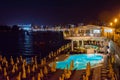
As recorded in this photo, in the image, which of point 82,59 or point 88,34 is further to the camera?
point 88,34

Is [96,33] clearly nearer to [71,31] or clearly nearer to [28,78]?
[71,31]

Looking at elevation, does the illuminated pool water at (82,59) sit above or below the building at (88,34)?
below

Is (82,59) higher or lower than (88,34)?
lower

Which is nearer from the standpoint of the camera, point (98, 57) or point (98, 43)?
point (98, 57)

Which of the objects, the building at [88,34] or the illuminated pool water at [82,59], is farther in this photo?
the building at [88,34]

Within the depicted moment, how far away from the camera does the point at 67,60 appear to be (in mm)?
35594

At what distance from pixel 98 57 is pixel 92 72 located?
37.7 ft

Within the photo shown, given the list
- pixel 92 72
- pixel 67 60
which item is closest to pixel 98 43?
pixel 67 60

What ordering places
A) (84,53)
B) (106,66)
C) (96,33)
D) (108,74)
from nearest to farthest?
(108,74) → (106,66) → (84,53) → (96,33)

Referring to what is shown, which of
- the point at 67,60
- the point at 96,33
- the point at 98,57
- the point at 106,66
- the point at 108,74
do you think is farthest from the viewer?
the point at 96,33

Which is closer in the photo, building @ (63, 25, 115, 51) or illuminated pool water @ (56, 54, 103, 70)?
illuminated pool water @ (56, 54, 103, 70)

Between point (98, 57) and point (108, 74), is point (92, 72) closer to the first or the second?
point (108, 74)

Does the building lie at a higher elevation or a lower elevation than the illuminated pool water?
higher

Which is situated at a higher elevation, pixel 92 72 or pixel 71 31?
pixel 71 31
